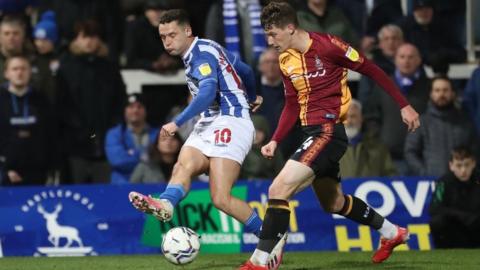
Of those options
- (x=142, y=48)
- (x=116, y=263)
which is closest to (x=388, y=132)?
(x=142, y=48)

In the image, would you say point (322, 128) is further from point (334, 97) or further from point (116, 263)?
point (116, 263)

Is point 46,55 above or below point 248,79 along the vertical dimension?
above

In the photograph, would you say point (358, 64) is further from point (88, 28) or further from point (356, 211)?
point (88, 28)

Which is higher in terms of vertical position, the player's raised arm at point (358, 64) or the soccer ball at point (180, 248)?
the player's raised arm at point (358, 64)

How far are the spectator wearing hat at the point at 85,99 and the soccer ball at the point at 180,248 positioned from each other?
504 centimetres

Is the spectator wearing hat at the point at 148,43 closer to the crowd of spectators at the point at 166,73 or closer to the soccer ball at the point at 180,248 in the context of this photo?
the crowd of spectators at the point at 166,73

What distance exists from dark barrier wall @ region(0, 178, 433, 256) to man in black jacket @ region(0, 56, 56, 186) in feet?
2.34

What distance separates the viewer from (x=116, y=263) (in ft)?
34.5

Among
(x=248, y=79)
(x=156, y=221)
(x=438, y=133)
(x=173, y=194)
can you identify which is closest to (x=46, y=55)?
(x=156, y=221)

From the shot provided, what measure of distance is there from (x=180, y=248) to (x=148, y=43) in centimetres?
598

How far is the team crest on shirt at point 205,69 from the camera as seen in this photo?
31.3ft

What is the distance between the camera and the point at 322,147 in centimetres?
907

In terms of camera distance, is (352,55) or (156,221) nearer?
(352,55)

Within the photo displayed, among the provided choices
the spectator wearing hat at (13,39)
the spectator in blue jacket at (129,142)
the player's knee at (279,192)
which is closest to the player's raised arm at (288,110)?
the player's knee at (279,192)
